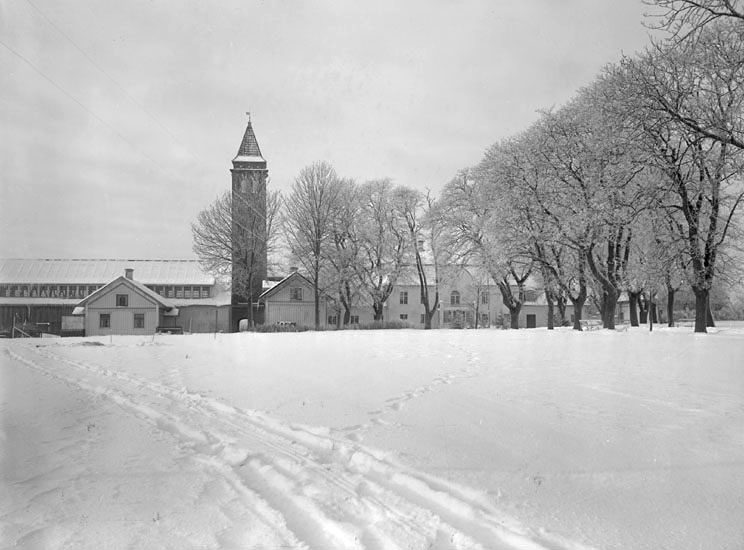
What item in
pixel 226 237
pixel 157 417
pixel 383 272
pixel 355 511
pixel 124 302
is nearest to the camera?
pixel 355 511

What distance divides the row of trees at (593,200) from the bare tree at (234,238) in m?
0.60

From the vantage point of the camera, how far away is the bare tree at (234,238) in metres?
14.7

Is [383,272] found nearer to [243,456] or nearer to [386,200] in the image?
[386,200]

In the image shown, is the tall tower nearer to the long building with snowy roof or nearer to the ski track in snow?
the long building with snowy roof

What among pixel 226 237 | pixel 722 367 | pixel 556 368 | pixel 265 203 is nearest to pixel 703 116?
pixel 722 367

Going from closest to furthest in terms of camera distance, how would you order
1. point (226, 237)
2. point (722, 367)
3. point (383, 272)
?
point (722, 367)
point (226, 237)
point (383, 272)

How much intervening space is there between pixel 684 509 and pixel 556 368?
781 cm

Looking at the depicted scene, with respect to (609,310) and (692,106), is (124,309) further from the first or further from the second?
(692,106)

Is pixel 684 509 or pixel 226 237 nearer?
pixel 684 509

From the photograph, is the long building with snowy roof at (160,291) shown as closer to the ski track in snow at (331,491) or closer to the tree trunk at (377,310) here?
the tree trunk at (377,310)

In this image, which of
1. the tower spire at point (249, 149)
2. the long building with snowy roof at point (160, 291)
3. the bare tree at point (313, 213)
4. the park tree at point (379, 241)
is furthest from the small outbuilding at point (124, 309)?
the tower spire at point (249, 149)

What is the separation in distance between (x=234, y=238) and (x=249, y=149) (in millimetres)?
8418


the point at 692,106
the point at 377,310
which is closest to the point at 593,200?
the point at 692,106

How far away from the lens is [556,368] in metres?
11.5
